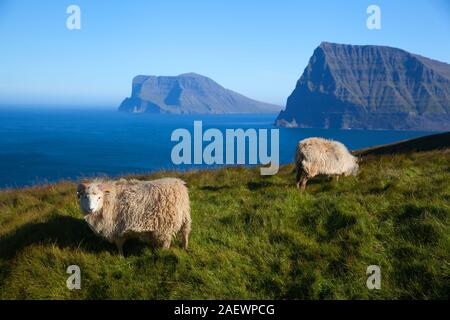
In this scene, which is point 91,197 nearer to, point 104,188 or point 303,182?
point 104,188

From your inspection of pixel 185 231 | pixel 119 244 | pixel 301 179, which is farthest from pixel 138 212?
pixel 301 179

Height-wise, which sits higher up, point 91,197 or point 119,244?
point 91,197

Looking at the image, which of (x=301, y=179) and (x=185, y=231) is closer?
(x=185, y=231)

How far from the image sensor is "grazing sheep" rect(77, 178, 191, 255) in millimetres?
7637

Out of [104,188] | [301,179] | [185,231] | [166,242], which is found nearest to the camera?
[166,242]

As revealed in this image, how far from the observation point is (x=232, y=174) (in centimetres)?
1436

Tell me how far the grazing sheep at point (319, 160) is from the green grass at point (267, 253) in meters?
1.91

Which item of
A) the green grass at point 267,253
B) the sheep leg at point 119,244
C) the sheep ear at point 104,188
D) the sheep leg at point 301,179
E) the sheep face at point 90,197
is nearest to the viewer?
the green grass at point 267,253

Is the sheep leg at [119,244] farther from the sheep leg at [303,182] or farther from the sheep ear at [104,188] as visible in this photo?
the sheep leg at [303,182]

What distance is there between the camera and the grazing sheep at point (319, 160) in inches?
456

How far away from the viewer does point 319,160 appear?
38.5 feet

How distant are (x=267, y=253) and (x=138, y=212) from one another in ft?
8.87

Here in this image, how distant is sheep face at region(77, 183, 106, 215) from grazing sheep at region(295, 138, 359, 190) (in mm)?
5855

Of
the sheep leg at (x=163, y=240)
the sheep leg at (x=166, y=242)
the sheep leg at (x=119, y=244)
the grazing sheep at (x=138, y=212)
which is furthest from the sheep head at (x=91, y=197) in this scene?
the sheep leg at (x=166, y=242)
